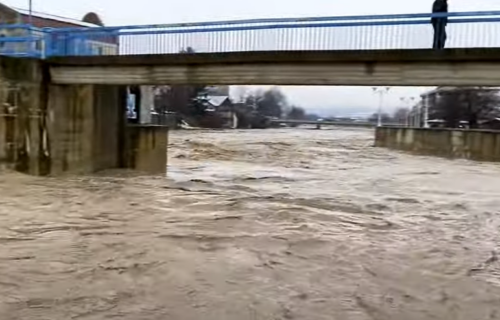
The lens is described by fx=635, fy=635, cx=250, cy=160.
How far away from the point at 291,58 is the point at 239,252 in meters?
6.95

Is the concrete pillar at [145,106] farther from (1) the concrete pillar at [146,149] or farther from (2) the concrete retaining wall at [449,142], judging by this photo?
(2) the concrete retaining wall at [449,142]

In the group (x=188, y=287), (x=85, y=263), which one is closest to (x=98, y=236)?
(x=85, y=263)

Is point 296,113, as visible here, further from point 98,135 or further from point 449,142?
point 98,135

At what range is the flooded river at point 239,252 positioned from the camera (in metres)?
7.90

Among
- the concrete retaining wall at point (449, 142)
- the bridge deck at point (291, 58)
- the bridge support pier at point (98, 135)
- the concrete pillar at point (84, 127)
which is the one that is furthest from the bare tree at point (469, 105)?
the bridge deck at point (291, 58)

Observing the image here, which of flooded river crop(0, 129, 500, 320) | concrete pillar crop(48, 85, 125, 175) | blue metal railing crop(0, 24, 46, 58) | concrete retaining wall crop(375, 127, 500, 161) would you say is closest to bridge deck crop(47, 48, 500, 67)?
blue metal railing crop(0, 24, 46, 58)

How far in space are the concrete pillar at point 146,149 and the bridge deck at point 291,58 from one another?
16.2 ft

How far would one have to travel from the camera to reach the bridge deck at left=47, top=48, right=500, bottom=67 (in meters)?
14.5

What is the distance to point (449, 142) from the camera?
45.6 m

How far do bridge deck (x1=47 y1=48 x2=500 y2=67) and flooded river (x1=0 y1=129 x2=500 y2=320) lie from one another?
3.84 metres

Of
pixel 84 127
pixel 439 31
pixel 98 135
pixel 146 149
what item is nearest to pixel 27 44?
pixel 84 127

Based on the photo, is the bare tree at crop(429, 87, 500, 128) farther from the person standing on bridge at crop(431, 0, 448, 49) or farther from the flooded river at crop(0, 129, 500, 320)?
the person standing on bridge at crop(431, 0, 448, 49)

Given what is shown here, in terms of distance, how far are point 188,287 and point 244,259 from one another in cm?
202

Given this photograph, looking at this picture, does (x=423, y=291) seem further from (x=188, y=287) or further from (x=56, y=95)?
(x=56, y=95)
